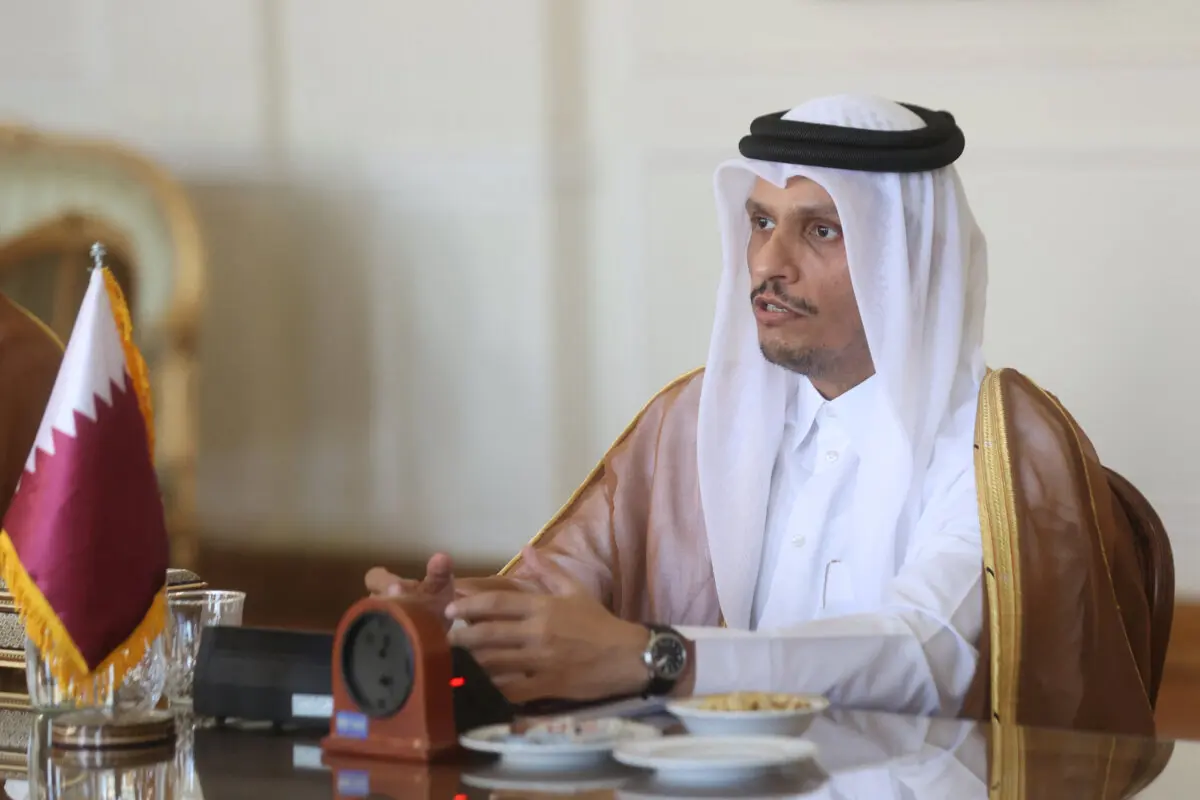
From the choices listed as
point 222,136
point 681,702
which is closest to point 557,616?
point 681,702

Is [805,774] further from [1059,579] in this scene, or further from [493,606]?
[1059,579]

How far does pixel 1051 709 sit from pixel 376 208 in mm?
2629

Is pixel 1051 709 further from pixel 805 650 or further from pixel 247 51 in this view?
pixel 247 51

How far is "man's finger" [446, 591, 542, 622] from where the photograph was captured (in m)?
1.67

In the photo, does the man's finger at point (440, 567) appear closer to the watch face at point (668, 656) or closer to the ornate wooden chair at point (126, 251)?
the watch face at point (668, 656)

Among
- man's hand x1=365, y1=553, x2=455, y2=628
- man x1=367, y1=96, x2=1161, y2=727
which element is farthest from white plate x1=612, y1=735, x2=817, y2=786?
man x1=367, y1=96, x2=1161, y2=727

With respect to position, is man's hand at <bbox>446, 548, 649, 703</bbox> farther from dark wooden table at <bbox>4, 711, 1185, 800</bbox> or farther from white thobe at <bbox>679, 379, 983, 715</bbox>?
dark wooden table at <bbox>4, 711, 1185, 800</bbox>

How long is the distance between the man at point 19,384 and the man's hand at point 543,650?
176cm

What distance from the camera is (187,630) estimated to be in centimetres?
165

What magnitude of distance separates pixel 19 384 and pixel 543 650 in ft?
6.22

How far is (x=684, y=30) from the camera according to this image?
3.84m

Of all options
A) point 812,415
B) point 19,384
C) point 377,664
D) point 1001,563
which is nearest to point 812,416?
point 812,415

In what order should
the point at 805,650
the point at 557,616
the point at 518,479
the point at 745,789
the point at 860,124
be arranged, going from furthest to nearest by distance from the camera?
the point at 518,479 → the point at 860,124 → the point at 805,650 → the point at 557,616 → the point at 745,789

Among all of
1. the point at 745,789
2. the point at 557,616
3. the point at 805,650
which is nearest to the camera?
the point at 745,789
